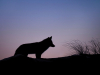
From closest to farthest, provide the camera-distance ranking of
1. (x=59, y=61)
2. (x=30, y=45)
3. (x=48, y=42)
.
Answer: (x=59, y=61)
(x=30, y=45)
(x=48, y=42)

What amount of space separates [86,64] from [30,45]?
313 inches

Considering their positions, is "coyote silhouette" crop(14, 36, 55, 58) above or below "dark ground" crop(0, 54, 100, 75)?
below

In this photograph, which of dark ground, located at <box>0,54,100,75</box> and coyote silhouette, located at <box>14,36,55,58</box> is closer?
dark ground, located at <box>0,54,100,75</box>

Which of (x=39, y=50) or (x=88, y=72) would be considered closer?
(x=88, y=72)

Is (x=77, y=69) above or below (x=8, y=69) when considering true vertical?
below

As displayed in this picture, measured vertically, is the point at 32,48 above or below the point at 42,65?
below

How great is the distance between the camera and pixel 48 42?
10.8 meters

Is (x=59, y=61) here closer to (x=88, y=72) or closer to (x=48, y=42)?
(x=88, y=72)

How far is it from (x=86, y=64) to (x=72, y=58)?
15.1 inches

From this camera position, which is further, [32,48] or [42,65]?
[32,48]

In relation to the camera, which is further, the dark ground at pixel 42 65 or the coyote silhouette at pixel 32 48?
the coyote silhouette at pixel 32 48

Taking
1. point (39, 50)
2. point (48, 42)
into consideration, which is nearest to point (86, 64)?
point (39, 50)

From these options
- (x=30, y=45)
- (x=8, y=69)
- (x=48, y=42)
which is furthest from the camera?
(x=48, y=42)

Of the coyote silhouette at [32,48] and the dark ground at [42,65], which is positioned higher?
the dark ground at [42,65]
